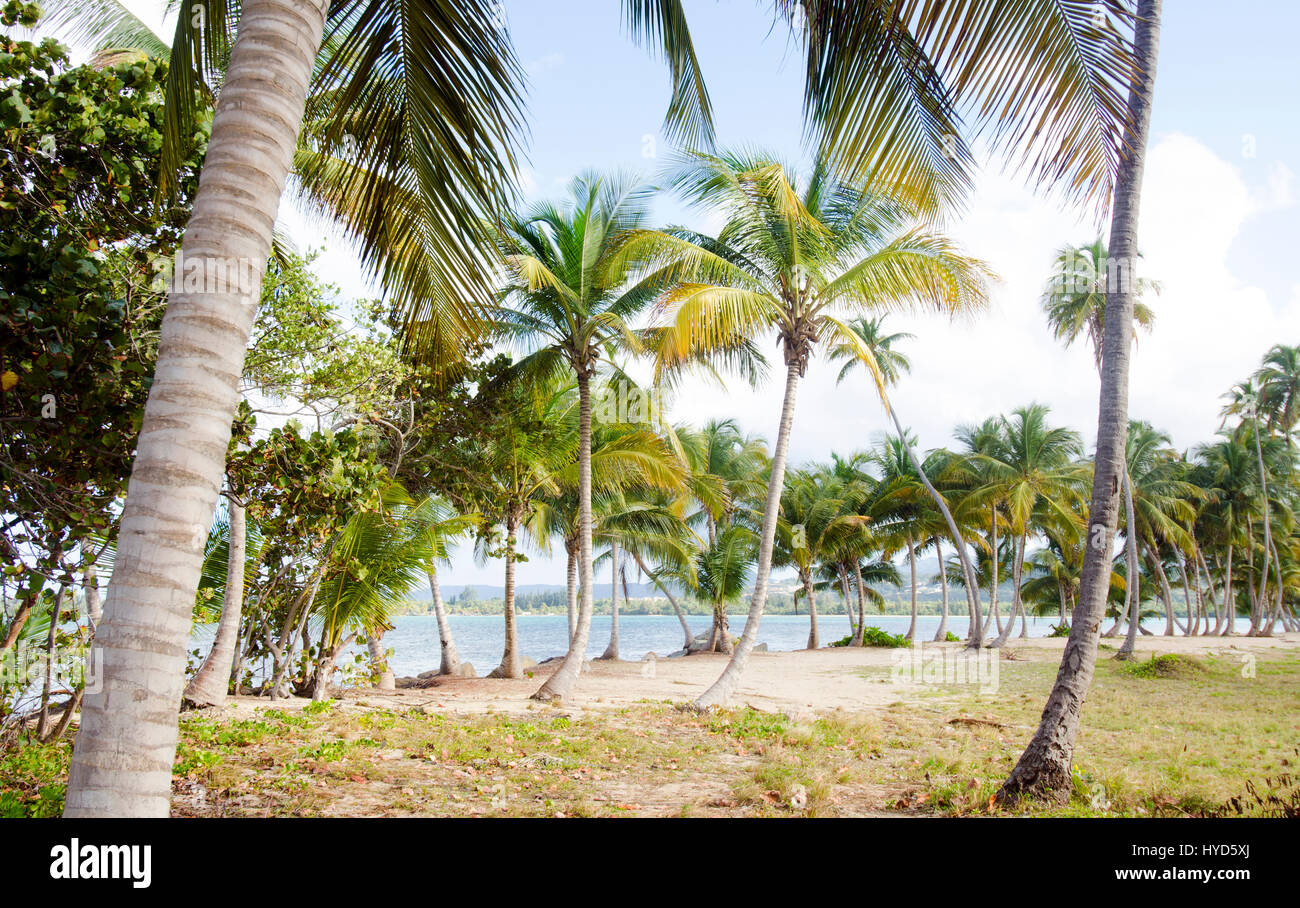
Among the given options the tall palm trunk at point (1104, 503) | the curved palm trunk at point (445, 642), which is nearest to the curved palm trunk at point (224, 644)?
the curved palm trunk at point (445, 642)

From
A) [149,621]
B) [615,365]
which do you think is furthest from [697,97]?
[615,365]

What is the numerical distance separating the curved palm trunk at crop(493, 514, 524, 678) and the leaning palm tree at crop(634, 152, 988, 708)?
572 centimetres

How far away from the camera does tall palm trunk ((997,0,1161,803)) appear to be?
5.85 m

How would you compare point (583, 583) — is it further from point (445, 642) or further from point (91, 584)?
point (91, 584)

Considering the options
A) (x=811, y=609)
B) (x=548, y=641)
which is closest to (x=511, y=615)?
(x=811, y=609)

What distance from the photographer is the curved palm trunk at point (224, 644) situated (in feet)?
26.6

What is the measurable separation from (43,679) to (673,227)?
11.0 metres

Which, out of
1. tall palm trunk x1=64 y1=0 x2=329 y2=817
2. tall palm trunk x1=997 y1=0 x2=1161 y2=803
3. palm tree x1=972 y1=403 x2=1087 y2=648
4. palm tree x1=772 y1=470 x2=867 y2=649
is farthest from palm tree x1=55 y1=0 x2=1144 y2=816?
palm tree x1=772 y1=470 x2=867 y2=649

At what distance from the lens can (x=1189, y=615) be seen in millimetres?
40938

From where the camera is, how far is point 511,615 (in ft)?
56.9

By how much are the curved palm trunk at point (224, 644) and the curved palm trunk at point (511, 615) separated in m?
7.11

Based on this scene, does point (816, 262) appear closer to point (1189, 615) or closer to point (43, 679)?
point (43, 679)

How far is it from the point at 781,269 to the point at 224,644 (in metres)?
9.93

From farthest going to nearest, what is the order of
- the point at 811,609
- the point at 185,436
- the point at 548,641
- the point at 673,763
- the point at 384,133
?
the point at 548,641 → the point at 811,609 → the point at 673,763 → the point at 384,133 → the point at 185,436
